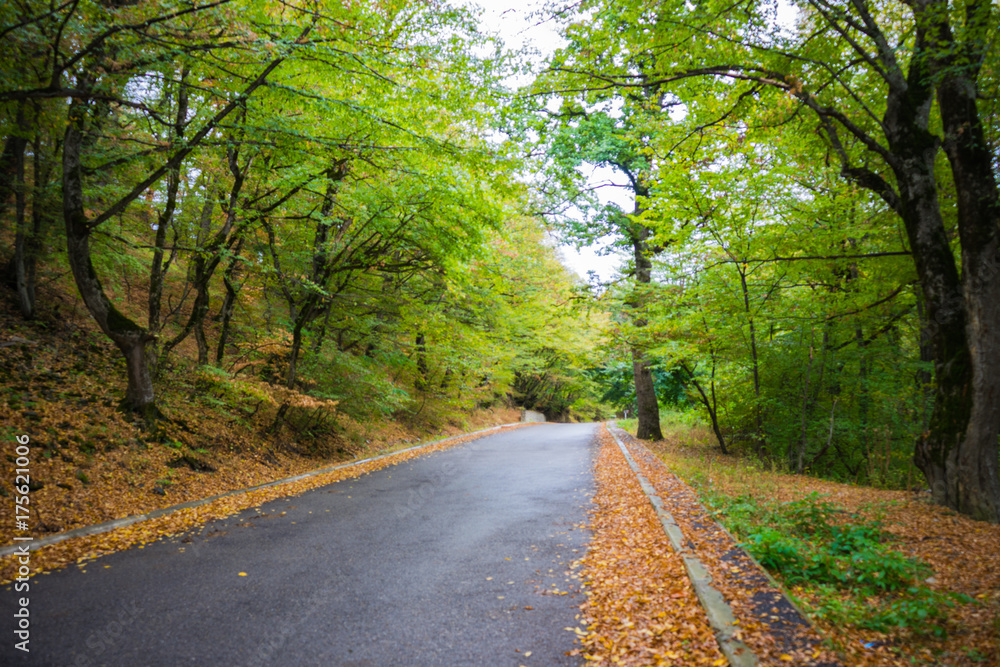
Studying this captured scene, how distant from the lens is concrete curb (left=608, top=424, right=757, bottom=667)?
111 inches

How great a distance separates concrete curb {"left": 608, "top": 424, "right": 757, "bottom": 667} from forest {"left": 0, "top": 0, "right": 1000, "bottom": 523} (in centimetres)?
335

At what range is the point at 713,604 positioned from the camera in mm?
3436

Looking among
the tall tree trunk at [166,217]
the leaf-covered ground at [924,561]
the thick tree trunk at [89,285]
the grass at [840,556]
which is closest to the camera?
the leaf-covered ground at [924,561]

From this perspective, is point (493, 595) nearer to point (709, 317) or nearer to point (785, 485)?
point (785, 485)

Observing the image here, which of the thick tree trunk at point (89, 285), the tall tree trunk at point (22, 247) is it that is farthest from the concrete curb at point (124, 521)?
the tall tree trunk at point (22, 247)

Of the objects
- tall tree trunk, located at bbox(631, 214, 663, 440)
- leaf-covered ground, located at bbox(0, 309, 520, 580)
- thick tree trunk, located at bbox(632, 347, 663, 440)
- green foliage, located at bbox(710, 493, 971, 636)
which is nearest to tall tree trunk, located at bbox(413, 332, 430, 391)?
leaf-covered ground, located at bbox(0, 309, 520, 580)

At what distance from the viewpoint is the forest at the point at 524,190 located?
18.7 ft

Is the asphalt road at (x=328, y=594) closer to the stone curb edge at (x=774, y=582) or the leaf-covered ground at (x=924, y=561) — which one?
the stone curb edge at (x=774, y=582)

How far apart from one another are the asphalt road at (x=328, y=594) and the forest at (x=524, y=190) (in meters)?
3.99

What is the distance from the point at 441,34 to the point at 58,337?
29.5 ft

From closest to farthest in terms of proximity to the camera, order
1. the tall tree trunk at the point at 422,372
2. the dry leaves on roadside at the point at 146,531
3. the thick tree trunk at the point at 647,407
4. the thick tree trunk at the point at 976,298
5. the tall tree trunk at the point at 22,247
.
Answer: the dry leaves on roadside at the point at 146,531, the thick tree trunk at the point at 976,298, the tall tree trunk at the point at 22,247, the thick tree trunk at the point at 647,407, the tall tree trunk at the point at 422,372

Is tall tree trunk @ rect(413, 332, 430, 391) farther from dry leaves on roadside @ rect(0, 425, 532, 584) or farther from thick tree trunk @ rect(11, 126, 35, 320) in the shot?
thick tree trunk @ rect(11, 126, 35, 320)

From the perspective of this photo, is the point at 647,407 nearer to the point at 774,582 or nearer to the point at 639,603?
the point at 774,582

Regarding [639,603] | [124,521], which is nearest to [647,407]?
[639,603]
